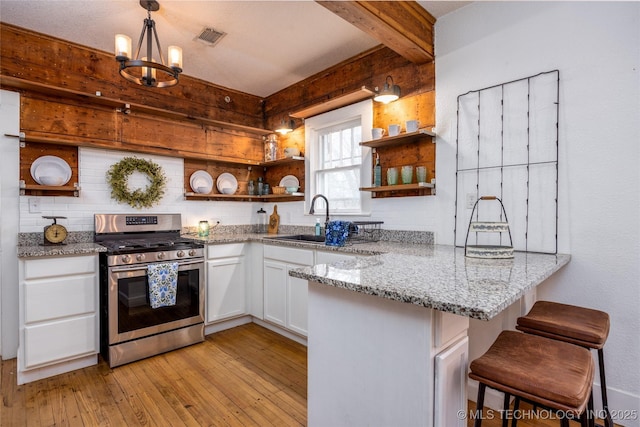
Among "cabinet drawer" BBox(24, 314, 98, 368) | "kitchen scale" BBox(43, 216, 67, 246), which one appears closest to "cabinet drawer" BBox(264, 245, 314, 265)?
"cabinet drawer" BBox(24, 314, 98, 368)

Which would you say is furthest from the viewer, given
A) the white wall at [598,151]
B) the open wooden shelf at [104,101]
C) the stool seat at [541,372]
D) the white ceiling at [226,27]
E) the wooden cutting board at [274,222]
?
the wooden cutting board at [274,222]

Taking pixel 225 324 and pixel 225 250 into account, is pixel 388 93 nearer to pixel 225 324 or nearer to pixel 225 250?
pixel 225 250

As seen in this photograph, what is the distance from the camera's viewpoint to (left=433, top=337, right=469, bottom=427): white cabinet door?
1.11 m

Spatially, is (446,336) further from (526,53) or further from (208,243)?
(208,243)

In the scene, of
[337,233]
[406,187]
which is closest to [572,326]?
[406,187]

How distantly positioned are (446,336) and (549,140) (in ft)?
5.41

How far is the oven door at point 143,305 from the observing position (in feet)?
8.21

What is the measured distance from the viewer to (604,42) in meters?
1.91

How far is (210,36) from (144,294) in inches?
88.6

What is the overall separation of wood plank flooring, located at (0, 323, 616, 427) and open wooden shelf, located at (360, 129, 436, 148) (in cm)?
191

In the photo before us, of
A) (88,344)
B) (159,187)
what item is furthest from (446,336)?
(159,187)

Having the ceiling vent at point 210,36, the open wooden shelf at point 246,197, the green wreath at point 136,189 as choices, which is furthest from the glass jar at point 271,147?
the ceiling vent at point 210,36

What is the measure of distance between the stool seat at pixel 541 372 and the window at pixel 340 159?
Result: 79.9 inches

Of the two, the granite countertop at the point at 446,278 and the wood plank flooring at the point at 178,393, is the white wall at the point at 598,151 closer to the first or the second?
the granite countertop at the point at 446,278
